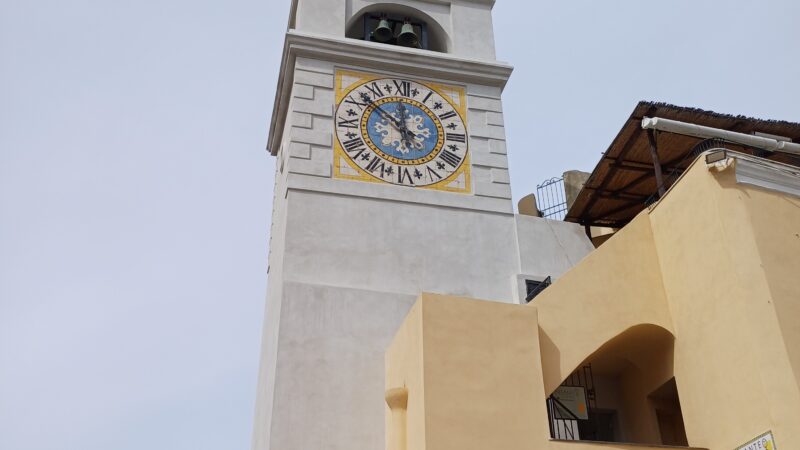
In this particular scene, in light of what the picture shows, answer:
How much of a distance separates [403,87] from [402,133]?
121 cm

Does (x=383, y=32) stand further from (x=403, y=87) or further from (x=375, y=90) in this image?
(x=375, y=90)

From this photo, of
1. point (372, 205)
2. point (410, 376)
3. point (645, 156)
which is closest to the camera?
point (410, 376)

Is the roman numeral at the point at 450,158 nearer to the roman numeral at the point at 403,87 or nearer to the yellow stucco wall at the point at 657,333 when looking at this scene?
the roman numeral at the point at 403,87

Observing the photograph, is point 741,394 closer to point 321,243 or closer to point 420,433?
point 420,433

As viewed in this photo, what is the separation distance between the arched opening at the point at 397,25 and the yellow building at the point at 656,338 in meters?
7.48

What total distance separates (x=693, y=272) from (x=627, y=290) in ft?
3.35

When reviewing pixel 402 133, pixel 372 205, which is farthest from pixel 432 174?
pixel 372 205

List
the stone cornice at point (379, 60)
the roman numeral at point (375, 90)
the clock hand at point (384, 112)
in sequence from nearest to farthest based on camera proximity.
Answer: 1. the clock hand at point (384, 112)
2. the roman numeral at point (375, 90)
3. the stone cornice at point (379, 60)

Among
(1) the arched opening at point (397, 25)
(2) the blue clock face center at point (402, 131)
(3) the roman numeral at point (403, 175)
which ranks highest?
(1) the arched opening at point (397, 25)

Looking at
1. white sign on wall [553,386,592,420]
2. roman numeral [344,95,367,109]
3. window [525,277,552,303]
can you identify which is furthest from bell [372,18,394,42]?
white sign on wall [553,386,592,420]

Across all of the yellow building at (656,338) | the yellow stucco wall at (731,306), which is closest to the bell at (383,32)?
the yellow building at (656,338)

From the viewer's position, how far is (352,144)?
18.7 m

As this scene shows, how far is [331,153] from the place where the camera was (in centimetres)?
1850

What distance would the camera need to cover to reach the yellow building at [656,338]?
12.8 m
